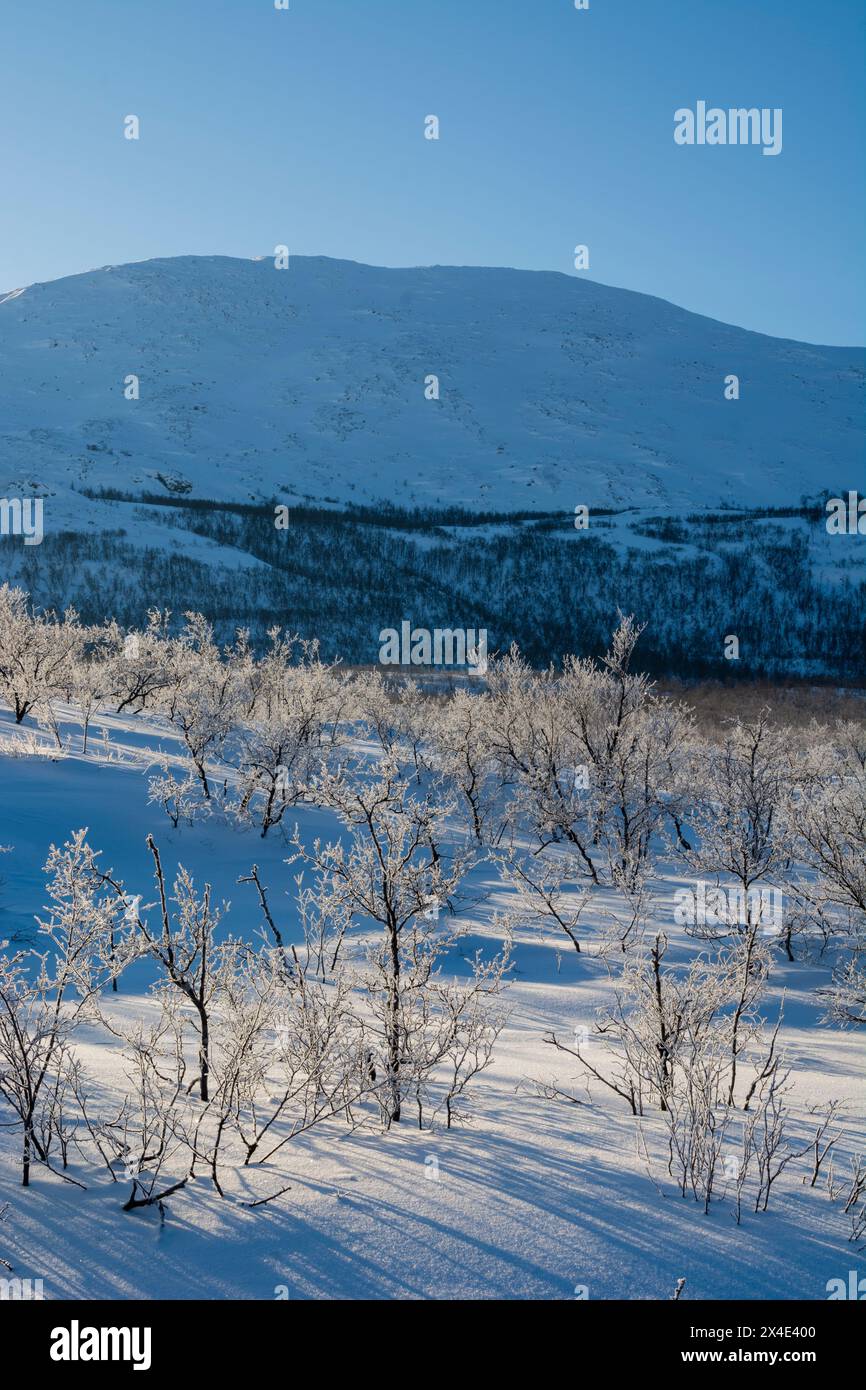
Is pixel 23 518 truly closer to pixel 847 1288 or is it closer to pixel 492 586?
pixel 492 586

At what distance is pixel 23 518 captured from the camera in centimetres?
7738

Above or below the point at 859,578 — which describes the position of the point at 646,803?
below

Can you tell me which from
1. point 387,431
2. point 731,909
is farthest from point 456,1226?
point 387,431

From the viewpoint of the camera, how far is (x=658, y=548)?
93.2 m

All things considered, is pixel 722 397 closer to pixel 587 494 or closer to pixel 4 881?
pixel 587 494
